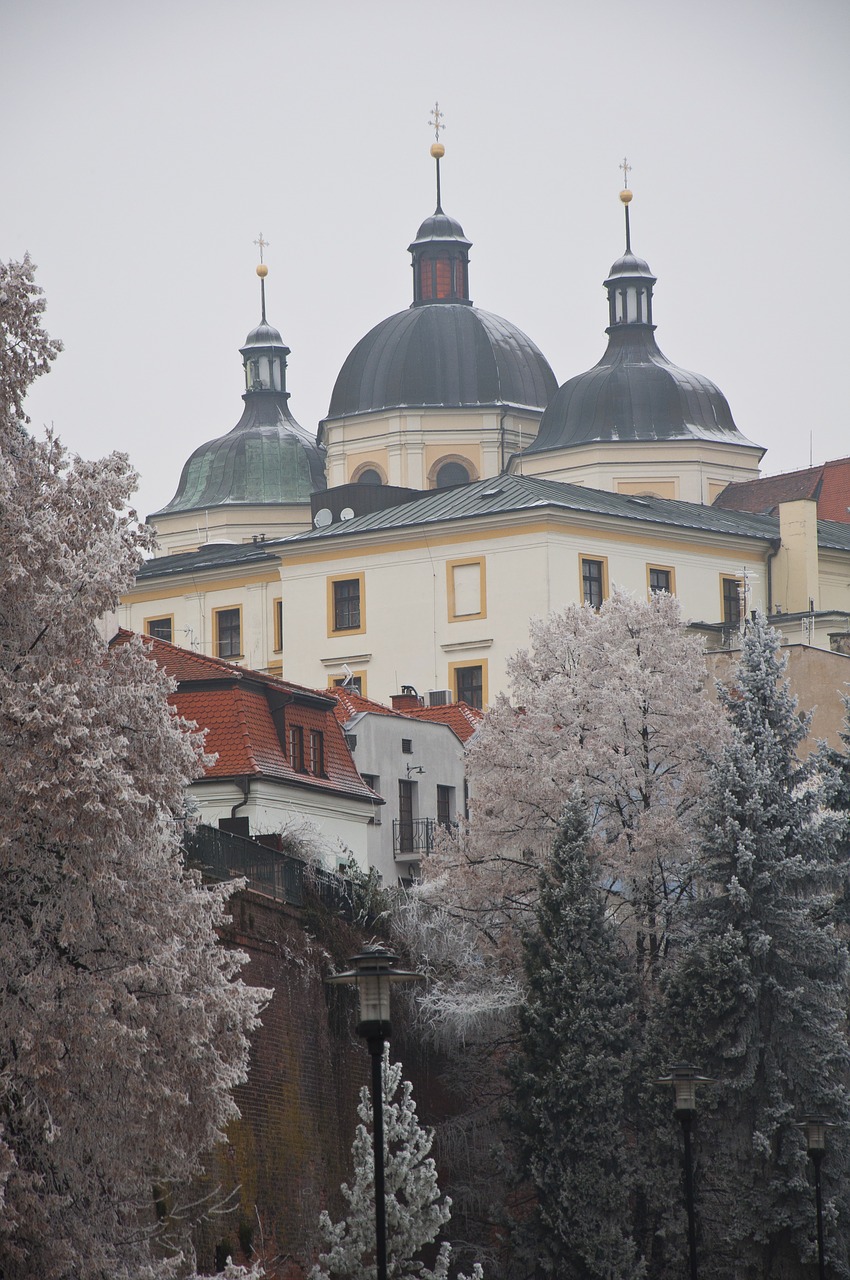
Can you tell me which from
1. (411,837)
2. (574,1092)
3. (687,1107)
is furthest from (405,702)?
(687,1107)

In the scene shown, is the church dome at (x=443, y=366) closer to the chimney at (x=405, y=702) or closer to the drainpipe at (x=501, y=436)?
the drainpipe at (x=501, y=436)

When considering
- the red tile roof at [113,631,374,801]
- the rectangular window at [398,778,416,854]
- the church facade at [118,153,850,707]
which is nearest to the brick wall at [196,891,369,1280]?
the red tile roof at [113,631,374,801]

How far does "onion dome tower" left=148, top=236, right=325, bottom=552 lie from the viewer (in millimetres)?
101062

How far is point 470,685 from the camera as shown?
74188 millimetres

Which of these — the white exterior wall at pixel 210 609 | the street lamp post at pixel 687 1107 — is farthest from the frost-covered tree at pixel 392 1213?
the white exterior wall at pixel 210 609

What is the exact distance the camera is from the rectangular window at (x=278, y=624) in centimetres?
8275

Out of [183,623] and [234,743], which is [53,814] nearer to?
[234,743]

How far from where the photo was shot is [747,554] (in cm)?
8025

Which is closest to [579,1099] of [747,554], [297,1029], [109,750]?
[297,1029]

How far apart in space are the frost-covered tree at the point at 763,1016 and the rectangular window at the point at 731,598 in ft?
117

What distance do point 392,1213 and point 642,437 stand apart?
193 ft

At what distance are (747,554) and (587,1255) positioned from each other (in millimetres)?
45693

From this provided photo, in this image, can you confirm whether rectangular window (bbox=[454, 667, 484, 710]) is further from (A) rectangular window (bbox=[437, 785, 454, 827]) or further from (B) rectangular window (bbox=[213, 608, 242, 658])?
(A) rectangular window (bbox=[437, 785, 454, 827])

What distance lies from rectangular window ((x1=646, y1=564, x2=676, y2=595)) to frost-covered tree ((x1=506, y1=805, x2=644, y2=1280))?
3612 centimetres
